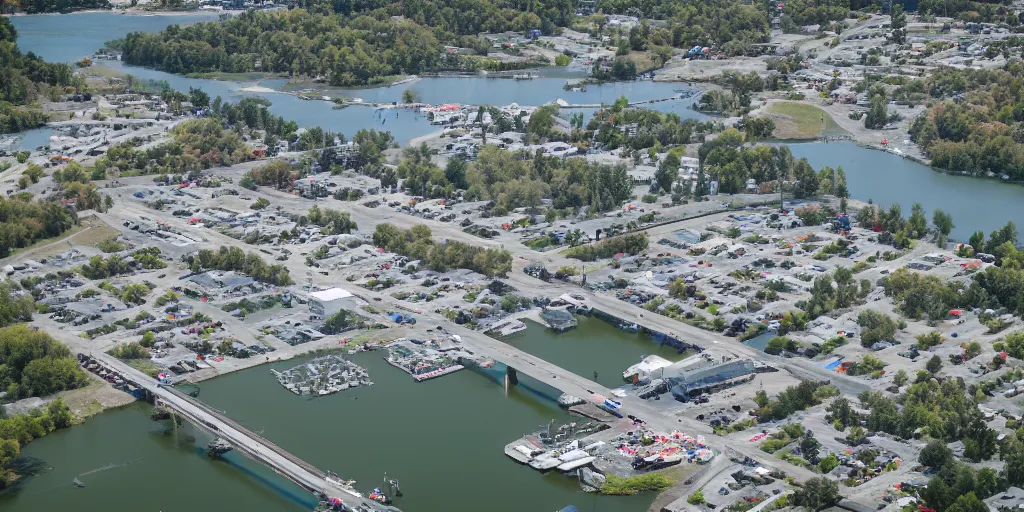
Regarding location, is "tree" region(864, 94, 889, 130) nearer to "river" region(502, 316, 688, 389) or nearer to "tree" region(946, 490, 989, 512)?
"river" region(502, 316, 688, 389)

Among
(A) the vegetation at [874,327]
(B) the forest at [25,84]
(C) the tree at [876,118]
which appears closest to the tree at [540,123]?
(C) the tree at [876,118]

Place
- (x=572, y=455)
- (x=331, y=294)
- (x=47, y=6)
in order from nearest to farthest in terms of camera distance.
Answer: (x=572, y=455), (x=331, y=294), (x=47, y=6)

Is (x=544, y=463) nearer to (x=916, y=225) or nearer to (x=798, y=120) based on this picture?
(x=916, y=225)

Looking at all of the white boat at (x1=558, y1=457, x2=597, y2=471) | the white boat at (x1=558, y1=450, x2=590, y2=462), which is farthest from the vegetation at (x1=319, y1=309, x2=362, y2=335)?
the white boat at (x1=558, y1=457, x2=597, y2=471)

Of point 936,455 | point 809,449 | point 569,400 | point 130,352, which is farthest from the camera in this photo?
point 130,352

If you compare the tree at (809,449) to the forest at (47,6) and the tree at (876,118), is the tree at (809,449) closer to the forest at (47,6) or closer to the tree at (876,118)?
the tree at (876,118)

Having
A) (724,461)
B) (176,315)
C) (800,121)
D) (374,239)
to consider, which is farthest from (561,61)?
(724,461)

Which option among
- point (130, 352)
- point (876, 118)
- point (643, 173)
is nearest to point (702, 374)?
point (130, 352)

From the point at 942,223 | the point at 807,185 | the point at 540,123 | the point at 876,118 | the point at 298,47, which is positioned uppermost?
the point at 298,47
